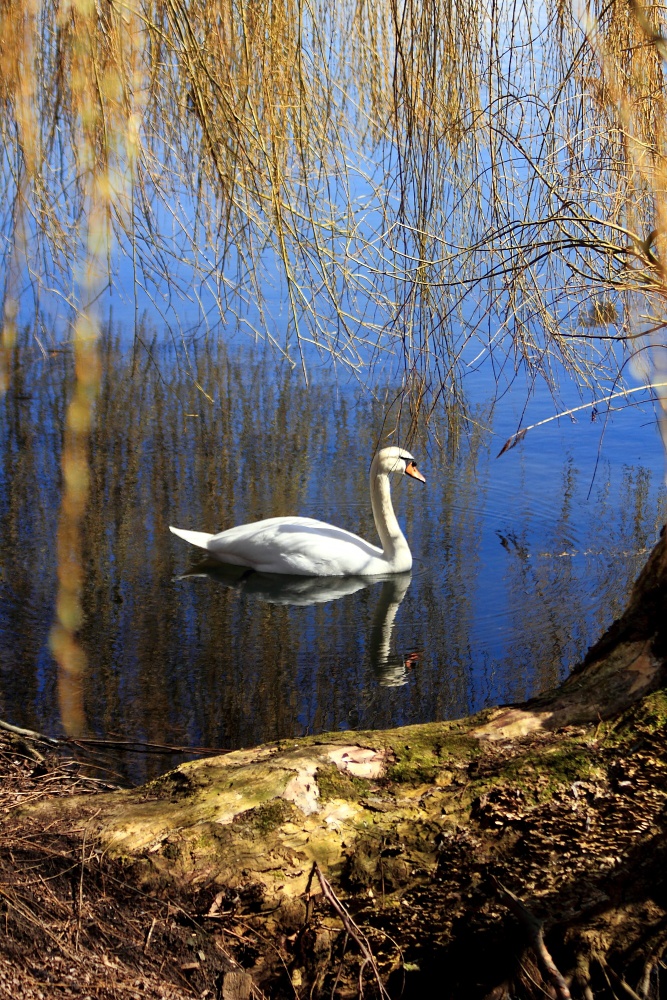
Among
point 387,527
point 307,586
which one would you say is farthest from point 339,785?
point 387,527

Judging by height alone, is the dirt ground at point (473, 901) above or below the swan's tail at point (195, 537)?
below

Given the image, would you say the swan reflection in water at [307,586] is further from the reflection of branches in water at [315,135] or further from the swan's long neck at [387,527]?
the reflection of branches in water at [315,135]

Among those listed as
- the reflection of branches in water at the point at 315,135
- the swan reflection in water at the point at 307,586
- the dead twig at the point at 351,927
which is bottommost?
the swan reflection in water at the point at 307,586

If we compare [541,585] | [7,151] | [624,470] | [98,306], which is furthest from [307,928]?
[624,470]

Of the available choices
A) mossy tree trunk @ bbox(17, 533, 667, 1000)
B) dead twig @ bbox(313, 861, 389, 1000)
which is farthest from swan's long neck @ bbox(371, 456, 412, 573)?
dead twig @ bbox(313, 861, 389, 1000)

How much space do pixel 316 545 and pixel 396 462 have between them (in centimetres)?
76

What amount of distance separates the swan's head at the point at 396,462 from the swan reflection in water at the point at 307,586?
632mm

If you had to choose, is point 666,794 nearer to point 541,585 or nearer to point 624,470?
point 541,585

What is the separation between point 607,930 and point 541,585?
3.05 meters

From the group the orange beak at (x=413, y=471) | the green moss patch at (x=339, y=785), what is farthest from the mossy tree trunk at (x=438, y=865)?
the orange beak at (x=413, y=471)

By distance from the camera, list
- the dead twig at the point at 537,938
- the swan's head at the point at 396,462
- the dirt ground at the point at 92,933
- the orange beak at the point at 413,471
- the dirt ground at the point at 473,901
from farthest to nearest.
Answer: the orange beak at the point at 413,471 < the swan's head at the point at 396,462 < the dirt ground at the point at 473,901 < the dead twig at the point at 537,938 < the dirt ground at the point at 92,933

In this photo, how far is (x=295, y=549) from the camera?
227 inches

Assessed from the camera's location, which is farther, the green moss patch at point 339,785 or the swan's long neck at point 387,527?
the swan's long neck at point 387,527

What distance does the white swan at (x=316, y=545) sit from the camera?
18.6 ft
